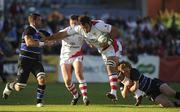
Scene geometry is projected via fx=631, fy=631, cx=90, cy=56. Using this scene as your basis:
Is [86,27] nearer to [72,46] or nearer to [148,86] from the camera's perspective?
[72,46]

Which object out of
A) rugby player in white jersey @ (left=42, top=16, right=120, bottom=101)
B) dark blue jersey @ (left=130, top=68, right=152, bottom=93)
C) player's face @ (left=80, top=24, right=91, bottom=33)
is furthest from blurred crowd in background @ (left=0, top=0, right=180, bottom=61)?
dark blue jersey @ (left=130, top=68, right=152, bottom=93)

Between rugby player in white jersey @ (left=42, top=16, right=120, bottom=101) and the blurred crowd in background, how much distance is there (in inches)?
480

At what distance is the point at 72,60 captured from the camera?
17359 millimetres

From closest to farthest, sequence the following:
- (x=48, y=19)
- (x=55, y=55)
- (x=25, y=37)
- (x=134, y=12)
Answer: (x=25, y=37) → (x=55, y=55) → (x=48, y=19) → (x=134, y=12)

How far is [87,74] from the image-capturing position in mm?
28938

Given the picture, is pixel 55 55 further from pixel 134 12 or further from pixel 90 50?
pixel 134 12

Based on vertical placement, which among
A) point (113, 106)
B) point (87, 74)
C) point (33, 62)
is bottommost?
point (87, 74)

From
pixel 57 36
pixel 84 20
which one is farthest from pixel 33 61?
pixel 84 20

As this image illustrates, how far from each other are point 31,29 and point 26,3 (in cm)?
2096

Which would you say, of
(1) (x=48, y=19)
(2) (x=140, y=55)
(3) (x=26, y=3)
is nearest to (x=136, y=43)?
(2) (x=140, y=55)

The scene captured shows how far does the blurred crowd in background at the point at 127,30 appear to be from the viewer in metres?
30.4

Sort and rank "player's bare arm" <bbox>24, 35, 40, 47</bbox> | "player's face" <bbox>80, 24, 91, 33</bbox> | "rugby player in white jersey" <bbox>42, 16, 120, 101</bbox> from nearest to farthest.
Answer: "player's bare arm" <bbox>24, 35, 40, 47</bbox>
"player's face" <bbox>80, 24, 91, 33</bbox>
"rugby player in white jersey" <bbox>42, 16, 120, 101</bbox>

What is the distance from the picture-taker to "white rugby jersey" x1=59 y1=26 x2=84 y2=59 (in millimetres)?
17391

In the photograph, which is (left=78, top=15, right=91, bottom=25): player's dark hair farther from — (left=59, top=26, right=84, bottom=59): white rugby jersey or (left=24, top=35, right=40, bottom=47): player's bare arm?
(left=24, top=35, right=40, bottom=47): player's bare arm
